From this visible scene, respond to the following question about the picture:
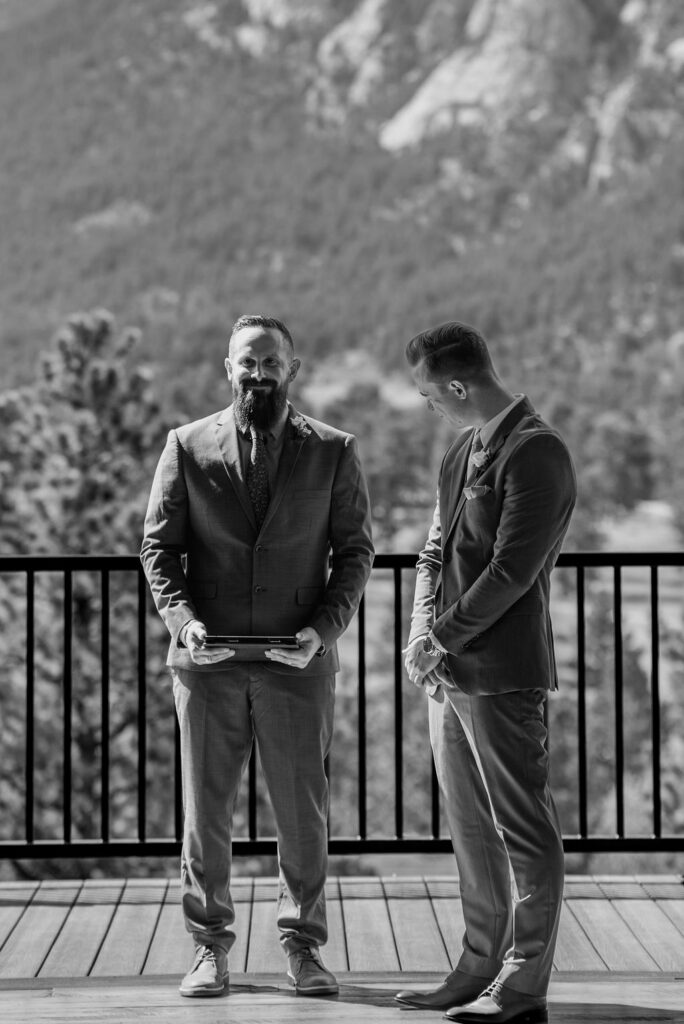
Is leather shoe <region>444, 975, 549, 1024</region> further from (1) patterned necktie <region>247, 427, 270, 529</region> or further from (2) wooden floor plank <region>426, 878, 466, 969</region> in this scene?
(1) patterned necktie <region>247, 427, 270, 529</region>

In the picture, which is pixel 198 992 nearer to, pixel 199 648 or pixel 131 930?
pixel 131 930

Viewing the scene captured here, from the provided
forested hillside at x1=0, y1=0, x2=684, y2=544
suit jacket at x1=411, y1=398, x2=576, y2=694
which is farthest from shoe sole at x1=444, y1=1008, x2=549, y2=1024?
forested hillside at x1=0, y1=0, x2=684, y2=544

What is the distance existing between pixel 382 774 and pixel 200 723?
31.2 meters

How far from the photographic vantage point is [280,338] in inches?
93.9

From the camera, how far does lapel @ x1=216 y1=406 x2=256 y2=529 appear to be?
238 cm

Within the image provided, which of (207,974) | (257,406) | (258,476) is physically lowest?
(207,974)

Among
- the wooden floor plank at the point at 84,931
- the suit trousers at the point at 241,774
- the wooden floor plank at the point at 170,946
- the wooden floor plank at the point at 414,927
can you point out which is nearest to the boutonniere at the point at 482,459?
the suit trousers at the point at 241,774

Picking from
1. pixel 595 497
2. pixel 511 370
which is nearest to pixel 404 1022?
pixel 595 497

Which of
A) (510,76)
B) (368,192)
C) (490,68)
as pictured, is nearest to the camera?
(368,192)

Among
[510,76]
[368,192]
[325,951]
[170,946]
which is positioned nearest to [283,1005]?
[325,951]

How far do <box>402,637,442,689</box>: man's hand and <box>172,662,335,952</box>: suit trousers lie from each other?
203 mm

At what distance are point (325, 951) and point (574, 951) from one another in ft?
1.82

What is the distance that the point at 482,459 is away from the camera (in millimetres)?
2221

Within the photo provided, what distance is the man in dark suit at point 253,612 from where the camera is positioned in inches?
93.0
